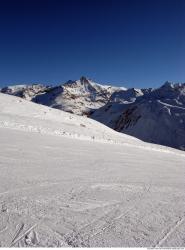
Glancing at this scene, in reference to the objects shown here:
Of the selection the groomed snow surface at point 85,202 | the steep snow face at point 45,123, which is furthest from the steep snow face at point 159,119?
the groomed snow surface at point 85,202

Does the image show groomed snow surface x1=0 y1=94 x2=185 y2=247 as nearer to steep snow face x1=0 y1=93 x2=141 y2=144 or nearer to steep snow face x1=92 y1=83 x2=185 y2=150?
steep snow face x1=0 y1=93 x2=141 y2=144

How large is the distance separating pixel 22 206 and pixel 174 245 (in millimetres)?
2961

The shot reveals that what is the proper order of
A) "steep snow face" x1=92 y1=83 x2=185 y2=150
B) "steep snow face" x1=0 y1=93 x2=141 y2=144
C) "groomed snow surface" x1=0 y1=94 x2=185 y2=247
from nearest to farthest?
"groomed snow surface" x1=0 y1=94 x2=185 y2=247 → "steep snow face" x1=0 y1=93 x2=141 y2=144 → "steep snow face" x1=92 y1=83 x2=185 y2=150

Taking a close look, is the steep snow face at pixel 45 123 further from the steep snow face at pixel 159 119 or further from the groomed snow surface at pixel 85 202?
the steep snow face at pixel 159 119

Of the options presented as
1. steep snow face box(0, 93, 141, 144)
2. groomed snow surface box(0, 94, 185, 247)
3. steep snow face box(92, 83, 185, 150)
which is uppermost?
steep snow face box(92, 83, 185, 150)

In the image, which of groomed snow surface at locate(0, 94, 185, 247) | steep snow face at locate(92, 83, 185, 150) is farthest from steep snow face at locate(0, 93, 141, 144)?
steep snow face at locate(92, 83, 185, 150)

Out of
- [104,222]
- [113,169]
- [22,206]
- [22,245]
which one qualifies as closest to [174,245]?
[104,222]

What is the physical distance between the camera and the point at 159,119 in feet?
375

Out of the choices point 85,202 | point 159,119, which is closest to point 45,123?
point 85,202

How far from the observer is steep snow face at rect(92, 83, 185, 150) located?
10381 cm

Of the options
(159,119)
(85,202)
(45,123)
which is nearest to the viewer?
(85,202)

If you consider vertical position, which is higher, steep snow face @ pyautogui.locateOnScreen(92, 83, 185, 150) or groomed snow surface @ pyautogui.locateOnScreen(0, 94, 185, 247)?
steep snow face @ pyautogui.locateOnScreen(92, 83, 185, 150)

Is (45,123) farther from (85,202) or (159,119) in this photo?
(159,119)

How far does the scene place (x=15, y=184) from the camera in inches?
297
